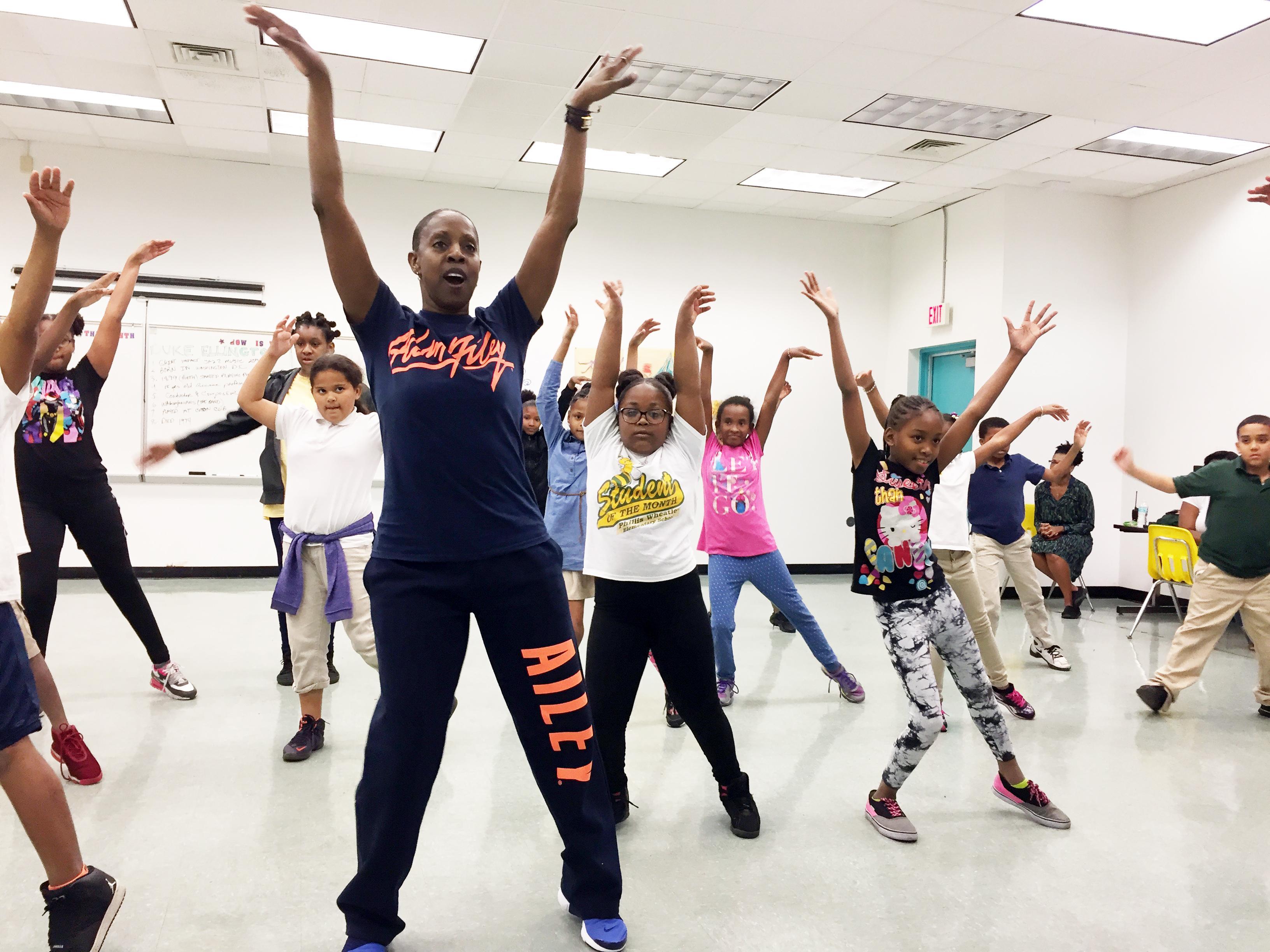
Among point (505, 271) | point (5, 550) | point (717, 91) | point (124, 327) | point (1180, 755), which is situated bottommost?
point (1180, 755)

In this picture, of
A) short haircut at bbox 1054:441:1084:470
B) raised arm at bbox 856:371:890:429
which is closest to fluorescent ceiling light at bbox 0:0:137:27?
raised arm at bbox 856:371:890:429

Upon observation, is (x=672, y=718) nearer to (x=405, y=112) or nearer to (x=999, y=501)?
(x=999, y=501)

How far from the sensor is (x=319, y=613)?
316cm

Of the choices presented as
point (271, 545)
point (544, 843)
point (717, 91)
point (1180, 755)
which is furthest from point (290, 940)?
point (271, 545)

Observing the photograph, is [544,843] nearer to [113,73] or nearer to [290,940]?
[290,940]

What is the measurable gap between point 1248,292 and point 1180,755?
4.52 m

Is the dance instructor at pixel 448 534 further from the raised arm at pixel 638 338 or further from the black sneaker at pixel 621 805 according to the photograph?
the raised arm at pixel 638 338

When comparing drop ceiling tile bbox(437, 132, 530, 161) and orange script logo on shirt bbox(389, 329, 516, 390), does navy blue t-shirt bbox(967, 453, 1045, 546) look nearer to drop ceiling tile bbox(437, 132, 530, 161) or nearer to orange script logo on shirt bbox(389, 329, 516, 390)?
orange script logo on shirt bbox(389, 329, 516, 390)

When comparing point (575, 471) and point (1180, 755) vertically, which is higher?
point (575, 471)

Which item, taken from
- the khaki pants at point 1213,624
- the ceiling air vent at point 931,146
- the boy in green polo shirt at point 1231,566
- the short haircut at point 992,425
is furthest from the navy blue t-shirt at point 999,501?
the ceiling air vent at point 931,146

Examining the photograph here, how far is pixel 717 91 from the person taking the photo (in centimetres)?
555

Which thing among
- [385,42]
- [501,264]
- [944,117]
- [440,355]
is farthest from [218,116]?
[440,355]

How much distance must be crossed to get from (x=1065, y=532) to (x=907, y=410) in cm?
532

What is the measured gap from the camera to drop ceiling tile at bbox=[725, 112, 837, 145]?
5.96m
